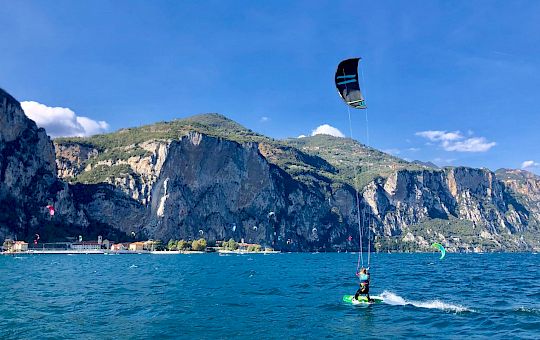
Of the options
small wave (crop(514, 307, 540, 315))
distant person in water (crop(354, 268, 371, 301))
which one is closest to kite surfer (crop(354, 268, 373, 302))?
distant person in water (crop(354, 268, 371, 301))

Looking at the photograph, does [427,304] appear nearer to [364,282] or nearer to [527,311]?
[364,282]

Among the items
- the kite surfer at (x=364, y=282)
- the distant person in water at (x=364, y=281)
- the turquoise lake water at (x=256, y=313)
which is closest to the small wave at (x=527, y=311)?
the turquoise lake water at (x=256, y=313)

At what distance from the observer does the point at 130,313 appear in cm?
3453

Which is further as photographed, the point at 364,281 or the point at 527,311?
the point at 364,281

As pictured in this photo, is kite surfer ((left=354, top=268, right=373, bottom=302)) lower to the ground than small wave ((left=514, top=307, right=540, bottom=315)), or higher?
higher

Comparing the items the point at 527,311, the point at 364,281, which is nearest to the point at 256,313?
the point at 364,281

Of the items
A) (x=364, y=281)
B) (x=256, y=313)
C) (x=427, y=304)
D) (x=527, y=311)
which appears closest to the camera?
(x=256, y=313)

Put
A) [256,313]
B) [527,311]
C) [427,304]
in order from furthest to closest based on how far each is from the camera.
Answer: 1. [427,304]
2. [527,311]
3. [256,313]

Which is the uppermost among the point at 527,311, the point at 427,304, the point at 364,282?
the point at 364,282

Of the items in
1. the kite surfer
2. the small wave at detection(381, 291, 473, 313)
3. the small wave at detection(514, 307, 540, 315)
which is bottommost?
the small wave at detection(514, 307, 540, 315)

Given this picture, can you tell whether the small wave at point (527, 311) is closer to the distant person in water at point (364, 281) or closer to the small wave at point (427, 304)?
the small wave at point (427, 304)

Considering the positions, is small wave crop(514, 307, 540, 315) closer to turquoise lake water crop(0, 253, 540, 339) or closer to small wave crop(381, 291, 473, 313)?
turquoise lake water crop(0, 253, 540, 339)

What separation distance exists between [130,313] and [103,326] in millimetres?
5051

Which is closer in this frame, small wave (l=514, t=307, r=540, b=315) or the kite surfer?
small wave (l=514, t=307, r=540, b=315)
